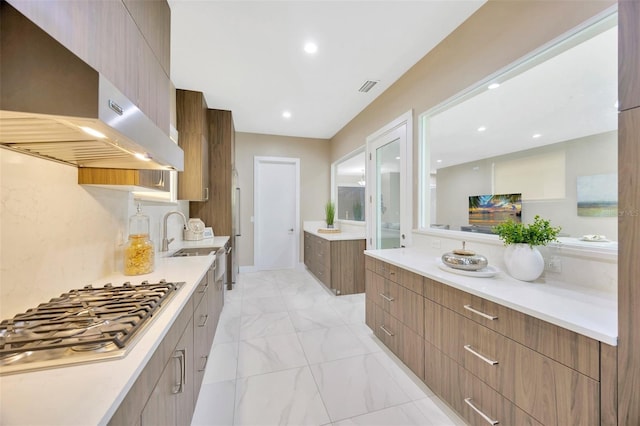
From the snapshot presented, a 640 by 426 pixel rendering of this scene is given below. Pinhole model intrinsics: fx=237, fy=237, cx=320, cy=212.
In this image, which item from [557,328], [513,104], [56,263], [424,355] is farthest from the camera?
[513,104]

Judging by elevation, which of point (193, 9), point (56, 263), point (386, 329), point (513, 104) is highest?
point (193, 9)

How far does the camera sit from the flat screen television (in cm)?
244

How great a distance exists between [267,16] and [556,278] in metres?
2.74

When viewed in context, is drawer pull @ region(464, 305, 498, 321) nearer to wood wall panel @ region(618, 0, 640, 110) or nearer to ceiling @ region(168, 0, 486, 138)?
wood wall panel @ region(618, 0, 640, 110)

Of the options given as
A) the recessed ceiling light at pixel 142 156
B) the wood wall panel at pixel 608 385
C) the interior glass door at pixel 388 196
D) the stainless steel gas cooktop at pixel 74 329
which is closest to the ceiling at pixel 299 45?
the interior glass door at pixel 388 196

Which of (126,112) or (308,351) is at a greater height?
(126,112)

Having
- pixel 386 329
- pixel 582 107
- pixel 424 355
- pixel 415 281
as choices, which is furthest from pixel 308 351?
pixel 582 107

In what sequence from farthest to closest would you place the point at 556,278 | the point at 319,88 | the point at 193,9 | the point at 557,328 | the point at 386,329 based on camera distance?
the point at 319,88 → the point at 386,329 → the point at 193,9 → the point at 556,278 → the point at 557,328

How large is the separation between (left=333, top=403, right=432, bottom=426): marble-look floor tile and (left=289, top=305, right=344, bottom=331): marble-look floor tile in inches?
45.2

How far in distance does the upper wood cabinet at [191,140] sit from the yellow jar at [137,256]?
1.52 metres

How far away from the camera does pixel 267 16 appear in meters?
1.91

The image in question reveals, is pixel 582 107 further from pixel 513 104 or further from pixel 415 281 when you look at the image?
pixel 415 281

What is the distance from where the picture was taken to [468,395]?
1341 mm

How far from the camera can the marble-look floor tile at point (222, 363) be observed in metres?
1.82
